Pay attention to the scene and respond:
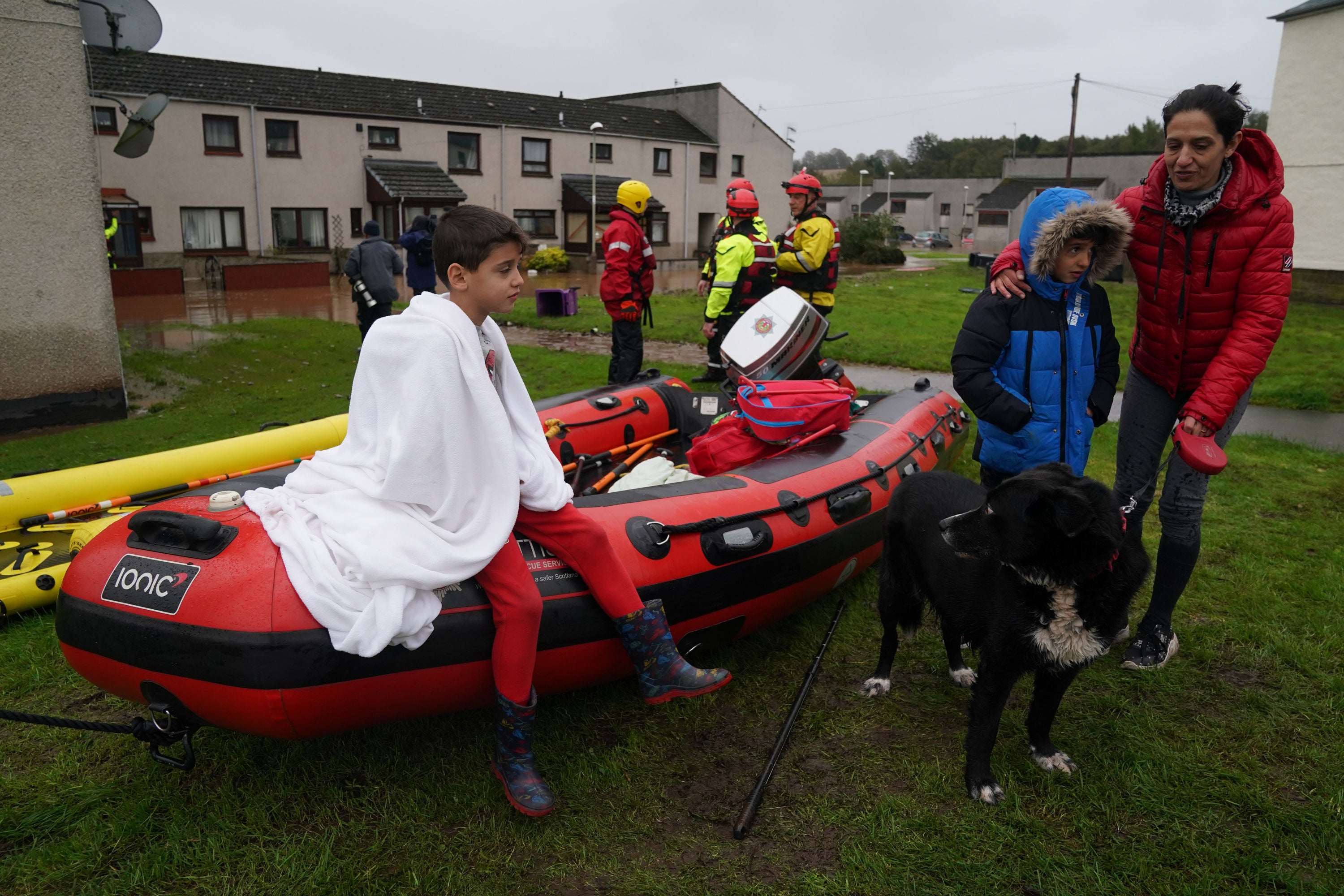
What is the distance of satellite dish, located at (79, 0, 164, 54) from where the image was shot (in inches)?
310

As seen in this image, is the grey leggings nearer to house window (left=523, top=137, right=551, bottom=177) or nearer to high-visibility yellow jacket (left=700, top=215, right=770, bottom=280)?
high-visibility yellow jacket (left=700, top=215, right=770, bottom=280)

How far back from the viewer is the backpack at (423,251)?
386 inches

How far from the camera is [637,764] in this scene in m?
3.11

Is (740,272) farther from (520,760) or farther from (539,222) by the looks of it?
(539,222)

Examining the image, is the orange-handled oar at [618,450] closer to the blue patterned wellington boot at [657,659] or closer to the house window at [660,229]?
the blue patterned wellington boot at [657,659]

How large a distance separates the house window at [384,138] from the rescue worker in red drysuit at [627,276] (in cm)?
2271

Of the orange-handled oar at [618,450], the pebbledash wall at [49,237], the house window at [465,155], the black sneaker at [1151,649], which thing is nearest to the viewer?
the black sneaker at [1151,649]

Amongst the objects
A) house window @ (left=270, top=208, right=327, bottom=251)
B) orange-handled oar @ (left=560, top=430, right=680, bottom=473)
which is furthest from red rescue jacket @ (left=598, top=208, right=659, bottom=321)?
house window @ (left=270, top=208, right=327, bottom=251)

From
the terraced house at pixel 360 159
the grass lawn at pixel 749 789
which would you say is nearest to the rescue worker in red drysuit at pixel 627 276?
the grass lawn at pixel 749 789

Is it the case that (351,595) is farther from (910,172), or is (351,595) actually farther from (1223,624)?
(910,172)

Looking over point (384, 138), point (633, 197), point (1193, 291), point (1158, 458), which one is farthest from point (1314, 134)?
point (384, 138)

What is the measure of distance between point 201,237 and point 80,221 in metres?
20.7

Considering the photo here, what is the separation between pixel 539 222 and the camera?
3181 cm

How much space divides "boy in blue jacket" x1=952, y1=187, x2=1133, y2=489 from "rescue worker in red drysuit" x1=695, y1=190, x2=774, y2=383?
4.61m
